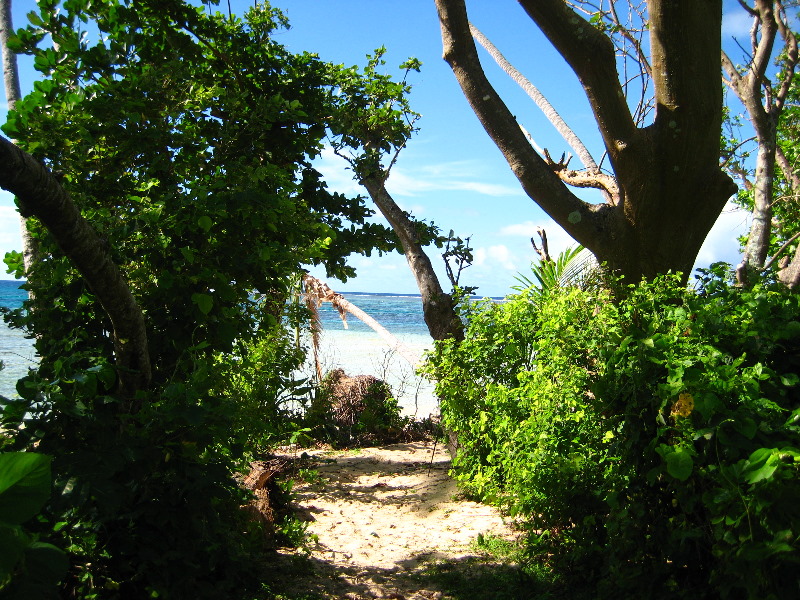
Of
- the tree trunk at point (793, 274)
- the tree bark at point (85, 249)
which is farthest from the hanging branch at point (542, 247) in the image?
the tree bark at point (85, 249)

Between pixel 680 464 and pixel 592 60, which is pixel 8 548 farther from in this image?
pixel 592 60

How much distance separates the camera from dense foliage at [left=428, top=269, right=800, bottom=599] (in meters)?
2.24

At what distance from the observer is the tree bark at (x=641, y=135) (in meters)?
4.03

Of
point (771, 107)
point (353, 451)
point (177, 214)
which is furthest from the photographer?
point (353, 451)

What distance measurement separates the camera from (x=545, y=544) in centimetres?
411

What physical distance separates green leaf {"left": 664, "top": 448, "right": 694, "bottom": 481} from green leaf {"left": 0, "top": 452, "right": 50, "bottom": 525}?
2.17 meters

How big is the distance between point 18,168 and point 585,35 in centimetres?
341

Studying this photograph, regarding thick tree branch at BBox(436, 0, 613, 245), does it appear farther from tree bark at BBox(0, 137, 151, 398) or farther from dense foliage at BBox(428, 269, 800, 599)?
tree bark at BBox(0, 137, 151, 398)

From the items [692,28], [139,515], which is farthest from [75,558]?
[692,28]

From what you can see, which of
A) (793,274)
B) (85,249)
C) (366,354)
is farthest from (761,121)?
(366,354)

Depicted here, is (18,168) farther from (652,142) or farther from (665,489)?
(652,142)

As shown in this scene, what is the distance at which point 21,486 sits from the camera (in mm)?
1293

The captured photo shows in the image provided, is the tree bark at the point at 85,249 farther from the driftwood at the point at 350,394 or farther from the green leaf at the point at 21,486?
the driftwood at the point at 350,394

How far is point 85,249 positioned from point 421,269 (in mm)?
5096
